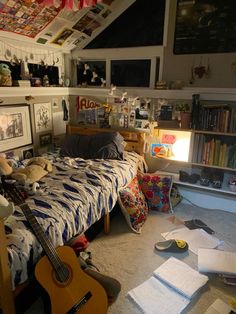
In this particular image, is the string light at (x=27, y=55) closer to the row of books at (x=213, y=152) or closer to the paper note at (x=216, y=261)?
the row of books at (x=213, y=152)

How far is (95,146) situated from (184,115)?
1.02 meters

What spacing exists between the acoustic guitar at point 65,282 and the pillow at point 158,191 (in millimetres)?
1430

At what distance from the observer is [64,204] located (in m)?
1.70

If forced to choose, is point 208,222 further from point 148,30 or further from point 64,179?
point 148,30

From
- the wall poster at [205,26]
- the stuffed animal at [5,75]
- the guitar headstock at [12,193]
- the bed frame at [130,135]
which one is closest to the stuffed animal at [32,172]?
the guitar headstock at [12,193]

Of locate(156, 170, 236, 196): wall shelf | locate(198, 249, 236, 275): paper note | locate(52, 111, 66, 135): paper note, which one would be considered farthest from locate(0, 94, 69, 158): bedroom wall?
locate(198, 249, 236, 275): paper note

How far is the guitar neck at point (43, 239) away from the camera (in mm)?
1323

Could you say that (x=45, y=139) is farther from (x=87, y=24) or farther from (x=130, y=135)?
(x=87, y=24)

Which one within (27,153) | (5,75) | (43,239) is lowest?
(43,239)

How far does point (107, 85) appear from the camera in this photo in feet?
10.3

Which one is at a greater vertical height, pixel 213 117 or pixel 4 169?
pixel 213 117

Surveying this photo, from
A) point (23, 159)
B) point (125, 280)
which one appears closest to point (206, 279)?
point (125, 280)

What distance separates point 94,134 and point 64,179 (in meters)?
0.98

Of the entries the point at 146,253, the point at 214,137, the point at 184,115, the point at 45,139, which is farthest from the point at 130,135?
the point at 146,253
